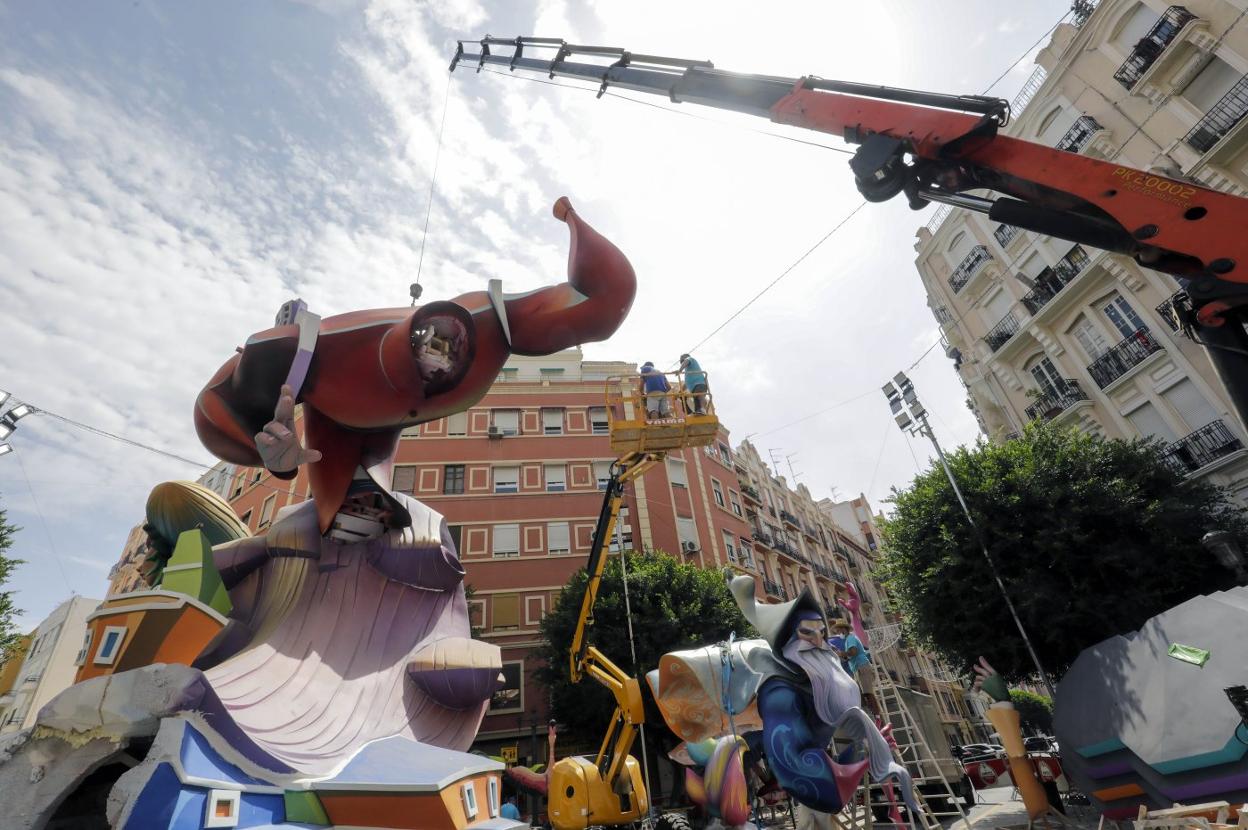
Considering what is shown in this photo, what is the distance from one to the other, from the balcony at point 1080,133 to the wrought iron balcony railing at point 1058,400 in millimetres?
7229

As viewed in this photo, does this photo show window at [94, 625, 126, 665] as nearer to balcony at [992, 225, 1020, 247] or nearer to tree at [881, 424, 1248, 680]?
tree at [881, 424, 1248, 680]

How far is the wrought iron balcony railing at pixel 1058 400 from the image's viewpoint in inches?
755

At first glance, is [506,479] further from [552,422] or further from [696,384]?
[696,384]

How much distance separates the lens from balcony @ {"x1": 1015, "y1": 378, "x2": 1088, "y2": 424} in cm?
Result: 1920

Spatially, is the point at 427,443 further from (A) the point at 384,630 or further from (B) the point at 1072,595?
(B) the point at 1072,595

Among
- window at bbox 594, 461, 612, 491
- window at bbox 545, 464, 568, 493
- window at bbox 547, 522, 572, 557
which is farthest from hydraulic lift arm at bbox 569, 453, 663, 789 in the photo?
window at bbox 594, 461, 612, 491

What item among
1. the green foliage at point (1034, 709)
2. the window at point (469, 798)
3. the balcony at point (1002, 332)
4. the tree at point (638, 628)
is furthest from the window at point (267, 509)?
the green foliage at point (1034, 709)

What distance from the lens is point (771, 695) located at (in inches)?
278

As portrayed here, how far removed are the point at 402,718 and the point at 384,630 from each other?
1037 millimetres

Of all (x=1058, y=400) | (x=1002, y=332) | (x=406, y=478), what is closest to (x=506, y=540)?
(x=406, y=478)

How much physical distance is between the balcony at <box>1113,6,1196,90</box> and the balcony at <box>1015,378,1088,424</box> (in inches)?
344

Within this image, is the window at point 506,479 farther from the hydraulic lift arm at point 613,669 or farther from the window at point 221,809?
the window at point 221,809

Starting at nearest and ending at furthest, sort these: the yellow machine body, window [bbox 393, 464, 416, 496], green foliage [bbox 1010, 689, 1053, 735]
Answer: the yellow machine body < window [bbox 393, 464, 416, 496] < green foliage [bbox 1010, 689, 1053, 735]

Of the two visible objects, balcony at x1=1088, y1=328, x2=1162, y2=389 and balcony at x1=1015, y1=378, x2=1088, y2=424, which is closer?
balcony at x1=1088, y1=328, x2=1162, y2=389
